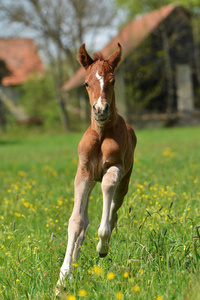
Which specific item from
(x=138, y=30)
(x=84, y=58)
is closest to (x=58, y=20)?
(x=138, y=30)

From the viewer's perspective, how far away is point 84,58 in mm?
3678

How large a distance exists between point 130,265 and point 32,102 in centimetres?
3223

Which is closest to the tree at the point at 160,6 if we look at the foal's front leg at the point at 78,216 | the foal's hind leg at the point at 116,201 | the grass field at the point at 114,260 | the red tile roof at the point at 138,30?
the red tile roof at the point at 138,30

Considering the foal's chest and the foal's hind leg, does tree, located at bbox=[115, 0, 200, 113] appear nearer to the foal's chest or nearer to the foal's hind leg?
the foal's hind leg

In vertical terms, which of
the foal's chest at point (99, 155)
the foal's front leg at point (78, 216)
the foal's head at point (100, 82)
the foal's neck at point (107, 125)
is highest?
the foal's head at point (100, 82)

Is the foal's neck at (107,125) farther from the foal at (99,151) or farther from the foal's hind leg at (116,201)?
the foal's hind leg at (116,201)

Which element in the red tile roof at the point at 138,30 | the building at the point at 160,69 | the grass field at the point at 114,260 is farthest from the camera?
the building at the point at 160,69

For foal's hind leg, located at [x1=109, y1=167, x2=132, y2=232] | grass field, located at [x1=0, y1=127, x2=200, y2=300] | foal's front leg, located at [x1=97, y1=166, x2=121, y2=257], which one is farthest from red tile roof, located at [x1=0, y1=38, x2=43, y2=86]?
foal's front leg, located at [x1=97, y1=166, x2=121, y2=257]

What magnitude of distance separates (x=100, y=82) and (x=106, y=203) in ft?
3.17

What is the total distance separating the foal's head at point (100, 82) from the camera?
3.23 m

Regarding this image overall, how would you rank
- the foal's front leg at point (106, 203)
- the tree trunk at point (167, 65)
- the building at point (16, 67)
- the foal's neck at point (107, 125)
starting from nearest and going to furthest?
the foal's front leg at point (106, 203), the foal's neck at point (107, 125), the tree trunk at point (167, 65), the building at point (16, 67)

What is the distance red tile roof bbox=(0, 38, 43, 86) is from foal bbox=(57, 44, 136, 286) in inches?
1332

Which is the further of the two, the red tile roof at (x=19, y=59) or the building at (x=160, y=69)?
the red tile roof at (x=19, y=59)

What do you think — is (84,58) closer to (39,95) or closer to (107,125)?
(107,125)
